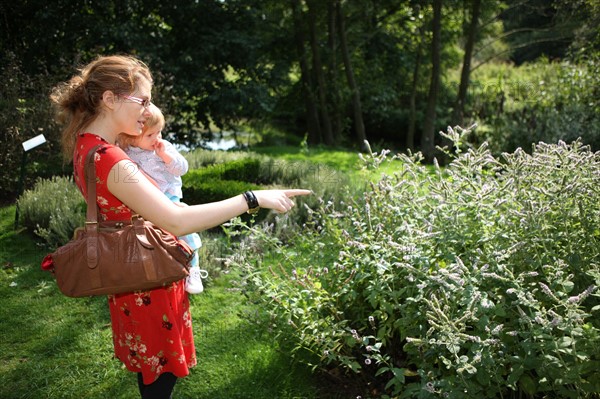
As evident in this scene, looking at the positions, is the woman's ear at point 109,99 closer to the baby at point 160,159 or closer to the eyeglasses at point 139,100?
the eyeglasses at point 139,100

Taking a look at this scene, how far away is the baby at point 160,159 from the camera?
2.70m

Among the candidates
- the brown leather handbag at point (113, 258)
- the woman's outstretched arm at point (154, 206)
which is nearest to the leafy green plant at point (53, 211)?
the brown leather handbag at point (113, 258)

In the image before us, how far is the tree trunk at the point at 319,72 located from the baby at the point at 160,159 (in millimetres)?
11653

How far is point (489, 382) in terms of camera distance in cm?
259

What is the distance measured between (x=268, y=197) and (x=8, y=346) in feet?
10.1

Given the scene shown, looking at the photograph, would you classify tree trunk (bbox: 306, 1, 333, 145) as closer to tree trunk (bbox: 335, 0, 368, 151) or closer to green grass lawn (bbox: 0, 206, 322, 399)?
tree trunk (bbox: 335, 0, 368, 151)

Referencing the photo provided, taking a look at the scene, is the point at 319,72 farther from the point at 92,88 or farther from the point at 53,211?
the point at 92,88

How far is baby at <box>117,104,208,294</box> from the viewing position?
2701mm

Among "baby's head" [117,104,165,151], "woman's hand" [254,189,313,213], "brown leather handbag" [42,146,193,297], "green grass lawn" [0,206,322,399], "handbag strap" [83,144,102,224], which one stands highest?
"baby's head" [117,104,165,151]

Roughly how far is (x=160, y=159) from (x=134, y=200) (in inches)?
33.8

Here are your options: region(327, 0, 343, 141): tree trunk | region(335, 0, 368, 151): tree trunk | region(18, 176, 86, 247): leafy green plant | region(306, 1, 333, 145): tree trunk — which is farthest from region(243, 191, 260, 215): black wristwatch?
region(327, 0, 343, 141): tree trunk

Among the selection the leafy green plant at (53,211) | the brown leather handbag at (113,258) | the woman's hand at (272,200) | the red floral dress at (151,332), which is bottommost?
the leafy green plant at (53,211)

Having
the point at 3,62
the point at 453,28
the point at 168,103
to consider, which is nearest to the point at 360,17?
the point at 453,28

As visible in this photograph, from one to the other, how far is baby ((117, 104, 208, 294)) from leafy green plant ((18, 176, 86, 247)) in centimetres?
338
